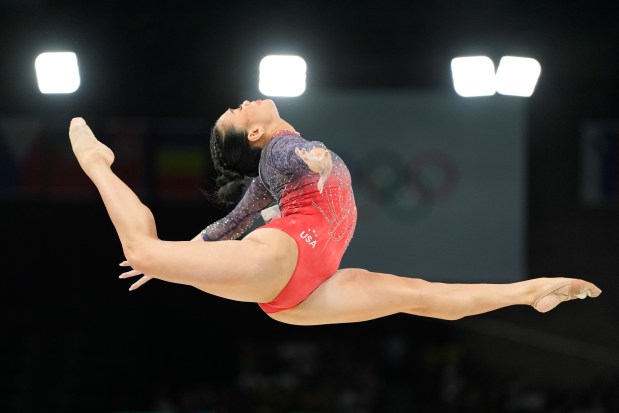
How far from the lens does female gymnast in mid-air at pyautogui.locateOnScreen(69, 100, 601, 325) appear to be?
3219mm

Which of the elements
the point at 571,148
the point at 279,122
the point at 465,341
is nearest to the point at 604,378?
the point at 465,341

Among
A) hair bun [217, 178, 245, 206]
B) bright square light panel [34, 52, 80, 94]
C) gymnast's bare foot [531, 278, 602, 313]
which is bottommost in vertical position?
gymnast's bare foot [531, 278, 602, 313]

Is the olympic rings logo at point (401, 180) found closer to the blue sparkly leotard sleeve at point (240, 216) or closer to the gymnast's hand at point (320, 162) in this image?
the blue sparkly leotard sleeve at point (240, 216)

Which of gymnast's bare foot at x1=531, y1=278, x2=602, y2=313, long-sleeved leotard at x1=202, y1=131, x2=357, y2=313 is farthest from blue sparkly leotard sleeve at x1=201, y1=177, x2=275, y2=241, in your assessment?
gymnast's bare foot at x1=531, y1=278, x2=602, y2=313

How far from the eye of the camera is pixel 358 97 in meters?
7.86

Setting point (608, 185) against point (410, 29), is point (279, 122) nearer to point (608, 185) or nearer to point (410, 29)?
point (410, 29)

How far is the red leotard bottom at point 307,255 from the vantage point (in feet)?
11.1

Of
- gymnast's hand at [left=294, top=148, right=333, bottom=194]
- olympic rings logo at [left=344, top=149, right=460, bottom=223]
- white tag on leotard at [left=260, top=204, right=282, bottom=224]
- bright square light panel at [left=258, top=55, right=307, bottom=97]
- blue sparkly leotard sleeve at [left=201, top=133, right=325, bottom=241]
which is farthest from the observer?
olympic rings logo at [left=344, top=149, right=460, bottom=223]

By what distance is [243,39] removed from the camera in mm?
7055

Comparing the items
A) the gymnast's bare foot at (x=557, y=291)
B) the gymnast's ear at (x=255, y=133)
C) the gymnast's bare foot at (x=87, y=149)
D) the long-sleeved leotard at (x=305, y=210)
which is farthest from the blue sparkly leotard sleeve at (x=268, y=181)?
the gymnast's bare foot at (x=557, y=291)

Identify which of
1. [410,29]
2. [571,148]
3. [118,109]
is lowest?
[571,148]

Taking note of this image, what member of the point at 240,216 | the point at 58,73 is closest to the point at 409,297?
the point at 240,216

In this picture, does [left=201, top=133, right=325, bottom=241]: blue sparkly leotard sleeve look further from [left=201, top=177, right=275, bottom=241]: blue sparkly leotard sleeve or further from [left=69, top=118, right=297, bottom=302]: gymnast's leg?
[left=69, top=118, right=297, bottom=302]: gymnast's leg

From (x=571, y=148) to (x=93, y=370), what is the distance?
4.69m
